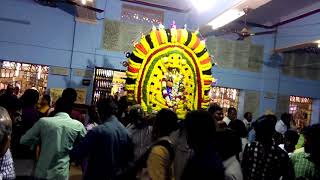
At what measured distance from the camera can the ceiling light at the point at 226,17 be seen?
8391 mm

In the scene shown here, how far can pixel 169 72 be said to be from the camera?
308 inches

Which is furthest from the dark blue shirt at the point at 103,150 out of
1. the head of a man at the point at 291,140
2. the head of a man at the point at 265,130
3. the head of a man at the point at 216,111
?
the head of a man at the point at 216,111

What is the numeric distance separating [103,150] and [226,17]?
6.23 m

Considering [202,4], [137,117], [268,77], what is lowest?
[137,117]

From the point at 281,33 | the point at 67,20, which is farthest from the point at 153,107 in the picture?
the point at 281,33

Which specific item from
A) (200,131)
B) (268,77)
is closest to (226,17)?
(268,77)

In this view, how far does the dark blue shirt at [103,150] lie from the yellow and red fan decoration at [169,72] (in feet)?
12.6

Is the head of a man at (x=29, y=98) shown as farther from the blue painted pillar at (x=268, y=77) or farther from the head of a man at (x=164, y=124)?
the blue painted pillar at (x=268, y=77)

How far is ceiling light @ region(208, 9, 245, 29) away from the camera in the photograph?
8.39 meters

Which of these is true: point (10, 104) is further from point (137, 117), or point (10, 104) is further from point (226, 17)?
point (226, 17)

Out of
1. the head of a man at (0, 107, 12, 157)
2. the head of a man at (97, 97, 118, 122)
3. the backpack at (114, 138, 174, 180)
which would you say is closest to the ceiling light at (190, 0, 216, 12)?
the head of a man at (97, 97, 118, 122)

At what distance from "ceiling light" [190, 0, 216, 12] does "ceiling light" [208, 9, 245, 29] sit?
43 cm

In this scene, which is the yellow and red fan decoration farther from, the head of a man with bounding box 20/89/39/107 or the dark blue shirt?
the dark blue shirt

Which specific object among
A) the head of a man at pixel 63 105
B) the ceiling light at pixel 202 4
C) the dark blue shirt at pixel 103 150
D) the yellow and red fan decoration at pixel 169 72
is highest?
the ceiling light at pixel 202 4
